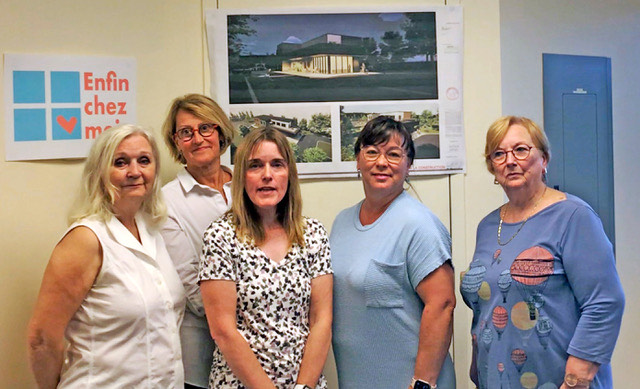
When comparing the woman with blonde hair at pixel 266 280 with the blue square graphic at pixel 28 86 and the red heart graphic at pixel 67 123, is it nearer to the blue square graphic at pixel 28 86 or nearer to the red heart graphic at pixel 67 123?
the red heart graphic at pixel 67 123

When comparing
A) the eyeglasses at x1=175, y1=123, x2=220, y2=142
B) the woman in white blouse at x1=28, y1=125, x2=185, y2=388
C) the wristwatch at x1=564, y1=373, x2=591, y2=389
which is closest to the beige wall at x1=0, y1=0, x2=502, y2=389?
the eyeglasses at x1=175, y1=123, x2=220, y2=142

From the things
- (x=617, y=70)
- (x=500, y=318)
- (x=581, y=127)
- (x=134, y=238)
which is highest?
(x=617, y=70)

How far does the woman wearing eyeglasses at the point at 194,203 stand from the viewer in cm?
214

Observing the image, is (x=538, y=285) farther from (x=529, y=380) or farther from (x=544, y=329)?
(x=529, y=380)

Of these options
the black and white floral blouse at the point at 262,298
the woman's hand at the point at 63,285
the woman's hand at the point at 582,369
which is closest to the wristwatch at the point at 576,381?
the woman's hand at the point at 582,369

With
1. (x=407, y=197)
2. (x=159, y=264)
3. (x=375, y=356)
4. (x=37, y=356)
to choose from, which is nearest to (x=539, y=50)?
(x=407, y=197)

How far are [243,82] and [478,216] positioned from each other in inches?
45.1

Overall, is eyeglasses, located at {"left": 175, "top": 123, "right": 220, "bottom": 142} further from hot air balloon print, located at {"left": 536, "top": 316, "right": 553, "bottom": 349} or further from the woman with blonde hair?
hot air balloon print, located at {"left": 536, "top": 316, "right": 553, "bottom": 349}

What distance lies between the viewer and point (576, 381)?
1.78m

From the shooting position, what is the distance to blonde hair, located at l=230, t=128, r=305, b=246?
1.92 meters

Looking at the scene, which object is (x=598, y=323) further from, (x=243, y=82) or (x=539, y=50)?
(x=539, y=50)

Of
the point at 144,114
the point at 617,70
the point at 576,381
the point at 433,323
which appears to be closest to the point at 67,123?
the point at 144,114

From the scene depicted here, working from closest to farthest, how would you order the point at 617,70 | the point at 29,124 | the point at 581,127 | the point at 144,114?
1. the point at 29,124
2. the point at 144,114
3. the point at 581,127
4. the point at 617,70

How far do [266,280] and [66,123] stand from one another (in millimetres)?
1088
